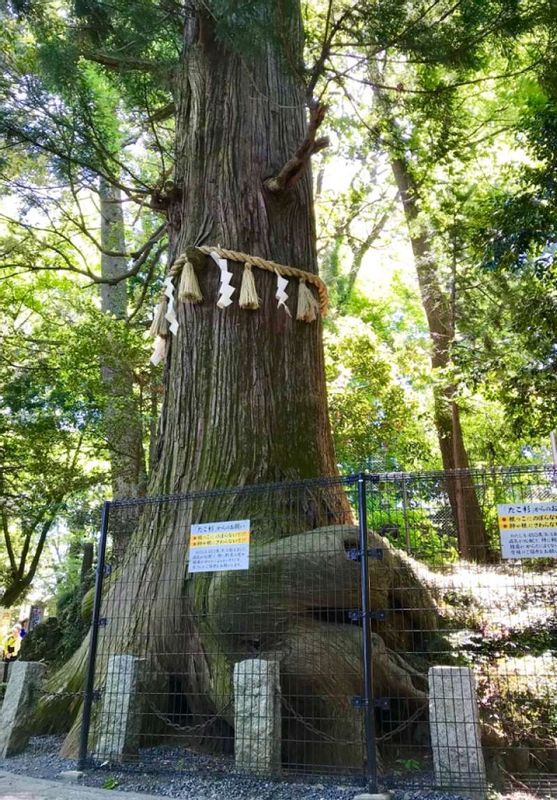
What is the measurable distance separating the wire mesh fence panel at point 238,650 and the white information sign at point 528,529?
2.97 feet

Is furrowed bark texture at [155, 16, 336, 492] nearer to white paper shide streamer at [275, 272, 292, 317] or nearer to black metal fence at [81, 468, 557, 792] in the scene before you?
white paper shide streamer at [275, 272, 292, 317]

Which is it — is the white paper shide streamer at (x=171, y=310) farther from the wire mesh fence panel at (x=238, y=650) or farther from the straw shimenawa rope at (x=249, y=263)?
the wire mesh fence panel at (x=238, y=650)

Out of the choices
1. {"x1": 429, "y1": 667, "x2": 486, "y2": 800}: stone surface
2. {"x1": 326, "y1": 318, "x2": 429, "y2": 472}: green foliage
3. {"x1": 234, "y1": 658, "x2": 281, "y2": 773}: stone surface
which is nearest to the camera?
{"x1": 429, "y1": 667, "x2": 486, "y2": 800}: stone surface

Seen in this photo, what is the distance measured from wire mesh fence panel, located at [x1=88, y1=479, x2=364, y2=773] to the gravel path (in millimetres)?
41

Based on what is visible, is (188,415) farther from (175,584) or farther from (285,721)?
(285,721)

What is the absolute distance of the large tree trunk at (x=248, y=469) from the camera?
13.4 feet

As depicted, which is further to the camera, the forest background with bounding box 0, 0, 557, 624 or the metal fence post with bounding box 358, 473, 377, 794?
the forest background with bounding box 0, 0, 557, 624

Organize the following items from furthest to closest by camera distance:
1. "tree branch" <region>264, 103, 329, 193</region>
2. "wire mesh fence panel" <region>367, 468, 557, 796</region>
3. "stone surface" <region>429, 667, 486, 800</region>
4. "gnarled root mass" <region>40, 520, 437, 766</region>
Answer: "tree branch" <region>264, 103, 329, 193</region>
"gnarled root mass" <region>40, 520, 437, 766</region>
"wire mesh fence panel" <region>367, 468, 557, 796</region>
"stone surface" <region>429, 667, 486, 800</region>

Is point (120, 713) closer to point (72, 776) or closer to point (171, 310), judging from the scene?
point (72, 776)

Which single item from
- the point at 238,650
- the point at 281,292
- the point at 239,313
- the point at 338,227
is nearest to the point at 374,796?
the point at 238,650

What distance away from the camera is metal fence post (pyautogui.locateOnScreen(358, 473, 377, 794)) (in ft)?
10.9

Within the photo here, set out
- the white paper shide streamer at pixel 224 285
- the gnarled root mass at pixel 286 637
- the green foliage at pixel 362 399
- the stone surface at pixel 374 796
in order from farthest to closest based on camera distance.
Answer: the green foliage at pixel 362 399 < the white paper shide streamer at pixel 224 285 < the gnarled root mass at pixel 286 637 < the stone surface at pixel 374 796

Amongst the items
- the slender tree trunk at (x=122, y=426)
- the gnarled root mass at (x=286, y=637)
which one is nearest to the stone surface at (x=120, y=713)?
the gnarled root mass at (x=286, y=637)

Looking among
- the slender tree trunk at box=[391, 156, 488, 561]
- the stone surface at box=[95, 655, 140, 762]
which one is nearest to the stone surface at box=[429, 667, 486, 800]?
the stone surface at box=[95, 655, 140, 762]
